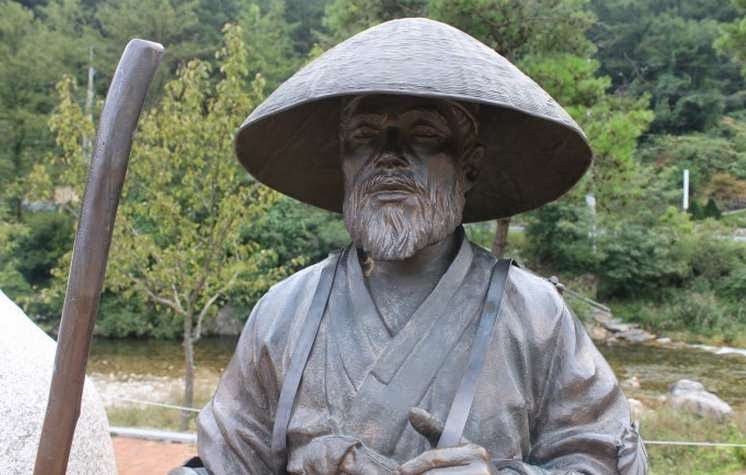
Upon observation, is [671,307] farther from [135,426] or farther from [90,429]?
[90,429]

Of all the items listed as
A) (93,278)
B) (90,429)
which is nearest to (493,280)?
(93,278)

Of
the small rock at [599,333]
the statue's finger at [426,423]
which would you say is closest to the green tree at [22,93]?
the small rock at [599,333]

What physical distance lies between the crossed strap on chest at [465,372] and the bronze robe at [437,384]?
2 centimetres

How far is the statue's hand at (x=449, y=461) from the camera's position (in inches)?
58.7

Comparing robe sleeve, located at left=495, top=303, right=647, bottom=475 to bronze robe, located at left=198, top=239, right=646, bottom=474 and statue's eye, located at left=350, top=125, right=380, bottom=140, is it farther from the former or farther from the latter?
statue's eye, located at left=350, top=125, right=380, bottom=140

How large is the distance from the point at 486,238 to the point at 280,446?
13.7 metres

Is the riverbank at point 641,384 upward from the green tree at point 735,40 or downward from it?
downward

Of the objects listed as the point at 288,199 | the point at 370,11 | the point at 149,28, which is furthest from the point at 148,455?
the point at 149,28

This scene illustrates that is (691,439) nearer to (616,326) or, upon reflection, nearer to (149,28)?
(616,326)

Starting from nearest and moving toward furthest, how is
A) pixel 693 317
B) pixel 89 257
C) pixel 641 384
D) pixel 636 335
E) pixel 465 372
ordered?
pixel 89 257 → pixel 465 372 → pixel 641 384 → pixel 636 335 → pixel 693 317

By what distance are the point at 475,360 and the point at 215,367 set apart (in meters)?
14.5

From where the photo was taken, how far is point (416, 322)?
1.75m

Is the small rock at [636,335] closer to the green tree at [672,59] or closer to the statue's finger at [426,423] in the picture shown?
the green tree at [672,59]

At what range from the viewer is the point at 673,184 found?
83.6 ft
